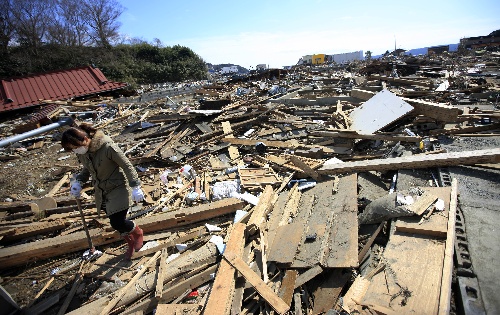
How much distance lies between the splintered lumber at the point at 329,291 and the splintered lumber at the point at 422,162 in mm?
2279

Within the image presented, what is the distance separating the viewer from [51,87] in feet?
50.4

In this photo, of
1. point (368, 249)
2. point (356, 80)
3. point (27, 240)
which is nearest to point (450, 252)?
point (368, 249)

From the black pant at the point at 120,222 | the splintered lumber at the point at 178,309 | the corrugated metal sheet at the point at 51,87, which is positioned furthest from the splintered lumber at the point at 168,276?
the corrugated metal sheet at the point at 51,87

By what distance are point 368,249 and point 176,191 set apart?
3.67 meters

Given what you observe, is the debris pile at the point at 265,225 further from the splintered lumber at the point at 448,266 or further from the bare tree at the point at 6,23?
the bare tree at the point at 6,23

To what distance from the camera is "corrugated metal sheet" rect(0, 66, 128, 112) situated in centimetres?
1411

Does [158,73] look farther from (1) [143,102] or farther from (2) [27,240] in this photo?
(2) [27,240]

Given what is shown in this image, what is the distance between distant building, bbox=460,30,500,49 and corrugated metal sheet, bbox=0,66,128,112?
145 feet

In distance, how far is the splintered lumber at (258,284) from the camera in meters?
2.49

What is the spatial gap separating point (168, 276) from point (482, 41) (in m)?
52.8

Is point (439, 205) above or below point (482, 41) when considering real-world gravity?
below

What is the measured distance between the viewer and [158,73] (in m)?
30.5

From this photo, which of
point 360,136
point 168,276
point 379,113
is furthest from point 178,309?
point 379,113

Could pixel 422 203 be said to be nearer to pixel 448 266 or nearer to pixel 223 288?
pixel 448 266
